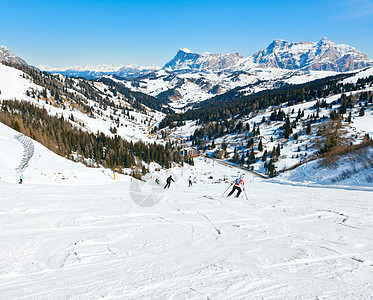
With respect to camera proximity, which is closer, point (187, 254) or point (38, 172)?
point (187, 254)

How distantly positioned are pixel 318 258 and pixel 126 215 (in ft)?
27.9

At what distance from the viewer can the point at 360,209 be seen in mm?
11227

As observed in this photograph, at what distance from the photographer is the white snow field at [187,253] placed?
438cm

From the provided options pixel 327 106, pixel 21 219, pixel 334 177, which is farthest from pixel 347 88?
pixel 21 219

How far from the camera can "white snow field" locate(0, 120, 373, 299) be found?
4379 mm

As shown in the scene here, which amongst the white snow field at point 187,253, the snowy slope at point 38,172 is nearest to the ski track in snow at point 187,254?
the white snow field at point 187,253

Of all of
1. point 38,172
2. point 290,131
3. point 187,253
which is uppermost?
point 290,131

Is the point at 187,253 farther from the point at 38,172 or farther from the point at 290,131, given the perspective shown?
the point at 290,131

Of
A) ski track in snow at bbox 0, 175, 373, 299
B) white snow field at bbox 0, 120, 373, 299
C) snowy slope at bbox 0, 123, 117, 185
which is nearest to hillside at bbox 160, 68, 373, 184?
snowy slope at bbox 0, 123, 117, 185

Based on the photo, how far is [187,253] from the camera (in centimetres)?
639

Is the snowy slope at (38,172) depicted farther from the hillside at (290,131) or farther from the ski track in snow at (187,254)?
the hillside at (290,131)

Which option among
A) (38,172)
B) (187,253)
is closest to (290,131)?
(38,172)

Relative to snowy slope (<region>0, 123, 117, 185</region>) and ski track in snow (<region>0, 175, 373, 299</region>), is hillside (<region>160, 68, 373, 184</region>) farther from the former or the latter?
ski track in snow (<region>0, 175, 373, 299</region>)

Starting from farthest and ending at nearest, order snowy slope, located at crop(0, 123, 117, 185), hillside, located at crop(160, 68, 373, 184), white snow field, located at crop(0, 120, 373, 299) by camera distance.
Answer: hillside, located at crop(160, 68, 373, 184) < snowy slope, located at crop(0, 123, 117, 185) < white snow field, located at crop(0, 120, 373, 299)
